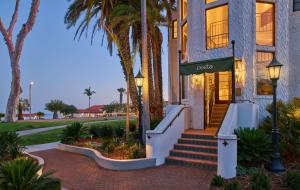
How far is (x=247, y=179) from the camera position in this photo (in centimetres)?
810

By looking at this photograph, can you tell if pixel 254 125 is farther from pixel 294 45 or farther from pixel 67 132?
pixel 67 132

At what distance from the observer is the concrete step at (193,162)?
966 centimetres

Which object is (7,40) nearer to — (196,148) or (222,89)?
(222,89)

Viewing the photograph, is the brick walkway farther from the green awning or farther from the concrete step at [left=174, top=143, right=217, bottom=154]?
the green awning

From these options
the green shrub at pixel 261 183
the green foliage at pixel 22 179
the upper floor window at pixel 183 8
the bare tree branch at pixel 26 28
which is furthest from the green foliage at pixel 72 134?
the bare tree branch at pixel 26 28

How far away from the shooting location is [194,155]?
10.5 metres

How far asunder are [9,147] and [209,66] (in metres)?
8.67

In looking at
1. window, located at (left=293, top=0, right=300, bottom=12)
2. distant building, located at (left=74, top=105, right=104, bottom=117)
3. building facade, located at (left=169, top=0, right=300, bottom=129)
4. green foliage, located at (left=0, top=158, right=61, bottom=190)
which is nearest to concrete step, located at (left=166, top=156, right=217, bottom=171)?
building facade, located at (left=169, top=0, right=300, bottom=129)

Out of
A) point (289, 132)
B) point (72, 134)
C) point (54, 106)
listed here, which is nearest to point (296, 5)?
point (289, 132)

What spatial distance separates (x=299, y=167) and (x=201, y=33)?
25.0 feet

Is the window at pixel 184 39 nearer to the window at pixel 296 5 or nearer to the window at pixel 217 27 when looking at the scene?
the window at pixel 217 27

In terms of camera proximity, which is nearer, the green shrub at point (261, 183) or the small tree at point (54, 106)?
the green shrub at point (261, 183)

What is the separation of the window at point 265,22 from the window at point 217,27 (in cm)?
153

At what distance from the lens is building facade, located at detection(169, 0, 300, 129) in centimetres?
1253
